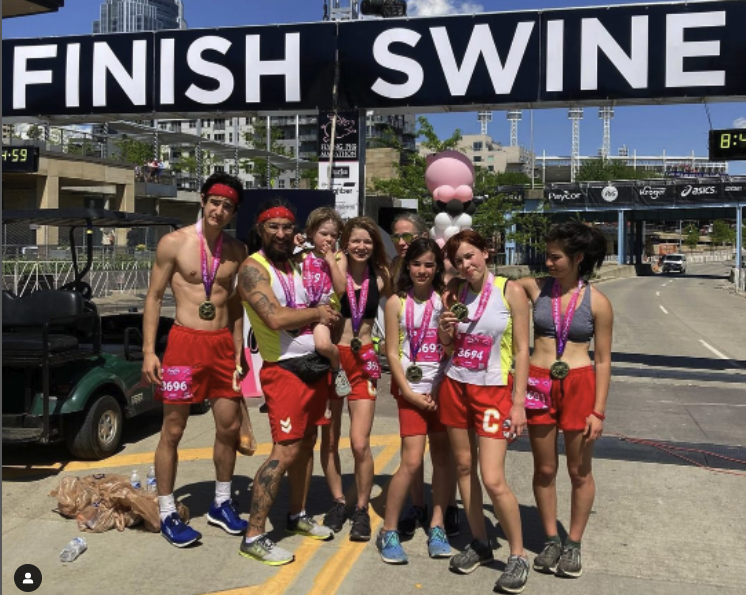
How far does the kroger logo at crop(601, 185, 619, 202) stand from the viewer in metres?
53.8

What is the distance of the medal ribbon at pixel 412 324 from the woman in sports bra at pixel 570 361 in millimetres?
575

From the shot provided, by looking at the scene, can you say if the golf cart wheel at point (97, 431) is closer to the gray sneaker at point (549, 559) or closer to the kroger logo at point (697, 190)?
the gray sneaker at point (549, 559)

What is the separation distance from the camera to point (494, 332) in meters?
3.83

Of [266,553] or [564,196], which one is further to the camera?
[564,196]

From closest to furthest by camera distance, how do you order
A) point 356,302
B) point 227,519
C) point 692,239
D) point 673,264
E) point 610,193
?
point 356,302 → point 227,519 → point 610,193 → point 673,264 → point 692,239

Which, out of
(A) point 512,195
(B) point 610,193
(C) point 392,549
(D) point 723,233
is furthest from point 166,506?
(D) point 723,233

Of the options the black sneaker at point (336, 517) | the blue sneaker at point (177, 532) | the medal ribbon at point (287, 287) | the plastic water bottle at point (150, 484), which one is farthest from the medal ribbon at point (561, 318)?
the plastic water bottle at point (150, 484)

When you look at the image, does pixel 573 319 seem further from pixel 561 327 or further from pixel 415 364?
pixel 415 364

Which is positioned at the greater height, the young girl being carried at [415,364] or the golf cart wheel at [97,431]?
the young girl being carried at [415,364]

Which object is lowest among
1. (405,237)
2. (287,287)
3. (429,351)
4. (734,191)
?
(429,351)

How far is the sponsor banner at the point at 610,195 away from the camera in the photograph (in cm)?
5388

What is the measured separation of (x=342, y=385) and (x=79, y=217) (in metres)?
3.37

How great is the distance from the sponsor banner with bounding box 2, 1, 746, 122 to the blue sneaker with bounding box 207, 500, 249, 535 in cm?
678

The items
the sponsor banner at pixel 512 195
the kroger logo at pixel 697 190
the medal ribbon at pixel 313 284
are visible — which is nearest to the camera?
the medal ribbon at pixel 313 284
